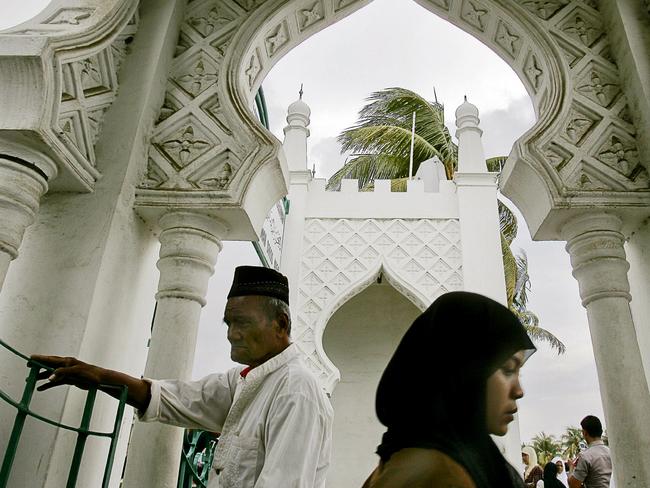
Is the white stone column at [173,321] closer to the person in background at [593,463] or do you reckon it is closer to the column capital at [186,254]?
the column capital at [186,254]

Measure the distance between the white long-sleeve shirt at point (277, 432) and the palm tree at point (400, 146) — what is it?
978 centimetres

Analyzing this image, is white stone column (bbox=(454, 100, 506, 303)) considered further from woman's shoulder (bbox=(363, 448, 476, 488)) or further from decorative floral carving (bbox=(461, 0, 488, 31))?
woman's shoulder (bbox=(363, 448, 476, 488))

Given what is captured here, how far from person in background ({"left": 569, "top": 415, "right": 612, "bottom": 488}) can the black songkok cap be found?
3.05m

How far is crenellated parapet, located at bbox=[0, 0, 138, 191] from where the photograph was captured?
2.02 meters

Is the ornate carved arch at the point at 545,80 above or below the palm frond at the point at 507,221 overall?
below

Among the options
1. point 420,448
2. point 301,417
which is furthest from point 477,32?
point 420,448

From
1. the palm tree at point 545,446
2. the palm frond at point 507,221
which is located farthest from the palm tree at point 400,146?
the palm tree at point 545,446

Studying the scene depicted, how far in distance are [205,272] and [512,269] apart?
31.5 ft

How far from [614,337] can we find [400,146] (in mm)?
10496

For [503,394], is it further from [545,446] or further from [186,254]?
[545,446]

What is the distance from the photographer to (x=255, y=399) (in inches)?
60.9

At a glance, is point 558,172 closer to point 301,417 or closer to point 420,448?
point 301,417

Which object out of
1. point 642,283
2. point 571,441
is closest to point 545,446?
point 571,441

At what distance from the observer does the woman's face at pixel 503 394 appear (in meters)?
0.78
